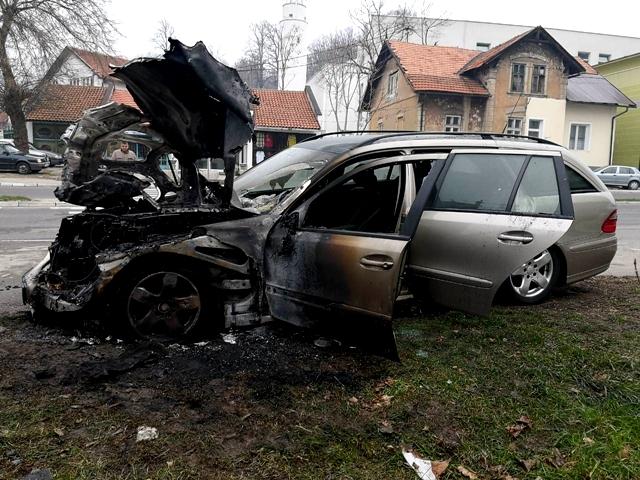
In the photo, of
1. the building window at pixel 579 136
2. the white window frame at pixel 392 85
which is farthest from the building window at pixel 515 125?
the white window frame at pixel 392 85

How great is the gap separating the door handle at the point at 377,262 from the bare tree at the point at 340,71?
107 feet

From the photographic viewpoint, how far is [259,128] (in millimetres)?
29438

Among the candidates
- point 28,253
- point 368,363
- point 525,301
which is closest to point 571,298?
→ point 525,301

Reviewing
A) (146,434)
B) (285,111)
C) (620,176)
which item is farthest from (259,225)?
(620,176)

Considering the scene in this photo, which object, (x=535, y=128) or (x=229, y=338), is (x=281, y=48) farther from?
(x=229, y=338)

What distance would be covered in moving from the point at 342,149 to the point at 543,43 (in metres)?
28.8

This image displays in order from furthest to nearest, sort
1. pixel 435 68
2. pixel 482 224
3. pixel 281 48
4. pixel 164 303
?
pixel 281 48 → pixel 435 68 → pixel 482 224 → pixel 164 303

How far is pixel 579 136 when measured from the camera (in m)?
31.5

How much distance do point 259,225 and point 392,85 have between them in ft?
96.3

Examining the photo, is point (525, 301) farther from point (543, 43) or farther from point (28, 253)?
point (543, 43)

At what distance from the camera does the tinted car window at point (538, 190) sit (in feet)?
13.5

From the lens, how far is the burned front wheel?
12.1 feet

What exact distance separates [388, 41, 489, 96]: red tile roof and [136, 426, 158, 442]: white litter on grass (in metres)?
26.7

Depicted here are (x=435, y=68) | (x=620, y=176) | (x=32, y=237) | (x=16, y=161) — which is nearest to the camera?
(x=32, y=237)
